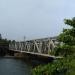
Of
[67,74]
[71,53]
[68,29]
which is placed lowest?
[67,74]

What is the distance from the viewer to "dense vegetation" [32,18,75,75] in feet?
42.9

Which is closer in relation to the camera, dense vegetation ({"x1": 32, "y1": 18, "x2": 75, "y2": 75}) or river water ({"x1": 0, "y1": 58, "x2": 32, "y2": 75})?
dense vegetation ({"x1": 32, "y1": 18, "x2": 75, "y2": 75})

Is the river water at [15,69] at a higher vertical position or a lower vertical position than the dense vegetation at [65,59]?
lower

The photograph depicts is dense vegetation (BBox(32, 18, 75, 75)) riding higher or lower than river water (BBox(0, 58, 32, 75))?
higher

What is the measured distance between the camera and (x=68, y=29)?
14.5m

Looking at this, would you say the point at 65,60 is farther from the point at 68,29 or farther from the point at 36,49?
the point at 36,49

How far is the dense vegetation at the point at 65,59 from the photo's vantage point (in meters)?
13.1

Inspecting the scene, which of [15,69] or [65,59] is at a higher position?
[65,59]

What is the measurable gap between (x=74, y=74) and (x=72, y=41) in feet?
6.74

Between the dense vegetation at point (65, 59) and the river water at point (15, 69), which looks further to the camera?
the river water at point (15, 69)

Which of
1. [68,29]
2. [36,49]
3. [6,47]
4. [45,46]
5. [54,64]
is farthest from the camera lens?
[6,47]

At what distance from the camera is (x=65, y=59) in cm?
1373

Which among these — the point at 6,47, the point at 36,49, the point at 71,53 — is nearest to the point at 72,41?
the point at 71,53

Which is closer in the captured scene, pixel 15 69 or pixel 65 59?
pixel 65 59
